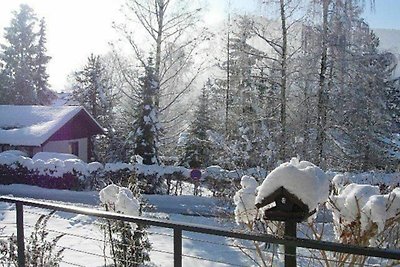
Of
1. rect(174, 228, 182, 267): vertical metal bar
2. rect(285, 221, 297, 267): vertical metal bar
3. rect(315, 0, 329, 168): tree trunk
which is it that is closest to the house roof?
rect(315, 0, 329, 168): tree trunk

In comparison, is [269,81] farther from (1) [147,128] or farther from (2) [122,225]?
(2) [122,225]

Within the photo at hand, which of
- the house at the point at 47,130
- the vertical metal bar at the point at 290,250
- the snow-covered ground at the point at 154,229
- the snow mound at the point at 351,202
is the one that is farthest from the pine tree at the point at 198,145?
the vertical metal bar at the point at 290,250

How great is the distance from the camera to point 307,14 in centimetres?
1463

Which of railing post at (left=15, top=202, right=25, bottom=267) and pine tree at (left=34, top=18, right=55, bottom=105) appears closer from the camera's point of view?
railing post at (left=15, top=202, right=25, bottom=267)

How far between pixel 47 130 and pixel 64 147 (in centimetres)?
220

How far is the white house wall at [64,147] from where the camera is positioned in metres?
21.2

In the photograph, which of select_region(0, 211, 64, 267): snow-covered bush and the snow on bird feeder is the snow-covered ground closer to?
select_region(0, 211, 64, 267): snow-covered bush

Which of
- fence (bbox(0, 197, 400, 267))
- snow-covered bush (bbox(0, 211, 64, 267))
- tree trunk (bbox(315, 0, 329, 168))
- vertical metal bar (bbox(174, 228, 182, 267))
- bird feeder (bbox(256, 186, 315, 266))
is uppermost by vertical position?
tree trunk (bbox(315, 0, 329, 168))

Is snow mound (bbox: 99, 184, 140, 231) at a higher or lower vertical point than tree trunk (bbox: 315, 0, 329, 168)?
lower

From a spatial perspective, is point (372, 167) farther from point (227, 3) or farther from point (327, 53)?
point (227, 3)

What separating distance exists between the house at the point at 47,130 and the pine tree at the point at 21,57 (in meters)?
9.21

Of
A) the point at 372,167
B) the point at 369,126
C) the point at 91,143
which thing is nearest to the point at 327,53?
the point at 369,126

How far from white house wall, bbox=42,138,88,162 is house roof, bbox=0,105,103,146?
336 mm

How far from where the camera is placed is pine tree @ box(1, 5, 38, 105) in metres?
33.4
